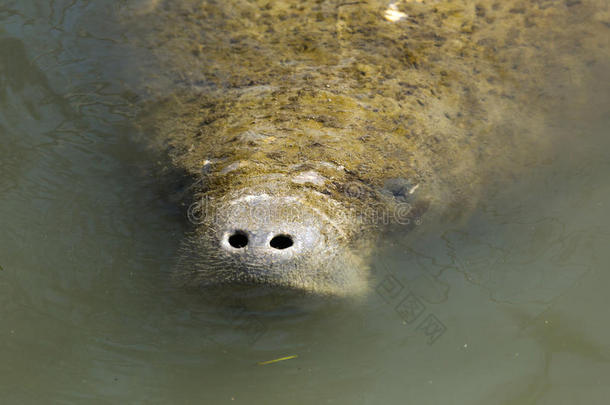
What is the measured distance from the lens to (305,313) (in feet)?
10.7

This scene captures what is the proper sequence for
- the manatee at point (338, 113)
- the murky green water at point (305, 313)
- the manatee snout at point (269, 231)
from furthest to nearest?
the murky green water at point (305, 313), the manatee at point (338, 113), the manatee snout at point (269, 231)

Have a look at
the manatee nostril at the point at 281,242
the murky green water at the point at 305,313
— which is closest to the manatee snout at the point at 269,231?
the manatee nostril at the point at 281,242

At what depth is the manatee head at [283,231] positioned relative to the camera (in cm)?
284

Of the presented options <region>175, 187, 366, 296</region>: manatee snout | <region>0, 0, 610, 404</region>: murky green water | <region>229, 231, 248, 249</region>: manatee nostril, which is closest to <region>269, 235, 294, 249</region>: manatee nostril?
<region>175, 187, 366, 296</region>: manatee snout

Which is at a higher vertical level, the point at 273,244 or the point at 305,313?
the point at 273,244

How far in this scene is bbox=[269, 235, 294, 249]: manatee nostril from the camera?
2854mm

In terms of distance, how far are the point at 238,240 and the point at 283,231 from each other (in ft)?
0.72

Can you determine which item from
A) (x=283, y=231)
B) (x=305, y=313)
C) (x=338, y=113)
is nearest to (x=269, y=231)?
(x=283, y=231)

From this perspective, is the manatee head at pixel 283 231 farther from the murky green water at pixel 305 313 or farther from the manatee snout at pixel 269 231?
the murky green water at pixel 305 313

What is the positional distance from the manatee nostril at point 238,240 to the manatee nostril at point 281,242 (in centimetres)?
12

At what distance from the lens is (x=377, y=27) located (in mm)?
4465

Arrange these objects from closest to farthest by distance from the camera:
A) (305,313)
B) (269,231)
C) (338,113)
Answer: (269,231)
(305,313)
(338,113)

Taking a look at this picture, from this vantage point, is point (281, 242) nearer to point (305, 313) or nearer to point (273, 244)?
point (273, 244)

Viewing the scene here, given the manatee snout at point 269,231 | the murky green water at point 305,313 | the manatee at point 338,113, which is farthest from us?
the murky green water at point 305,313
